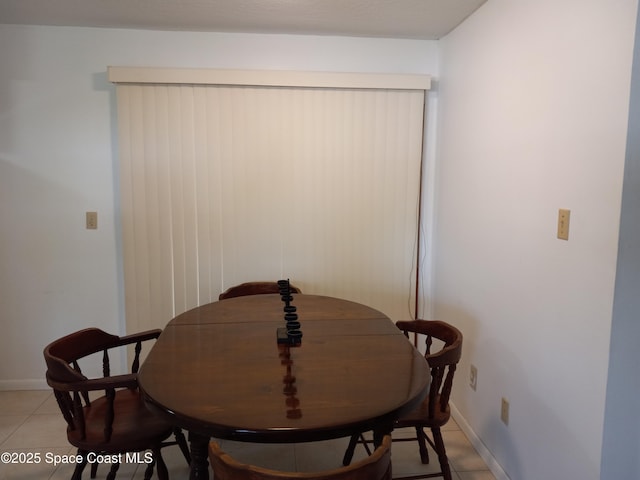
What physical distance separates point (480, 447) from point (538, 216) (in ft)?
4.15

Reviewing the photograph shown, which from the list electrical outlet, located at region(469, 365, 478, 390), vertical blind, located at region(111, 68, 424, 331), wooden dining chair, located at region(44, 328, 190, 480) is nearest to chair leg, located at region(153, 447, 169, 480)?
wooden dining chair, located at region(44, 328, 190, 480)

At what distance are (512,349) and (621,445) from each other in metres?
0.58

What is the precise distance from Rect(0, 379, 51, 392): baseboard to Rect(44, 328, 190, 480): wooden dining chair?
4.64 feet

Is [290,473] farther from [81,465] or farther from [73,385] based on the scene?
[81,465]

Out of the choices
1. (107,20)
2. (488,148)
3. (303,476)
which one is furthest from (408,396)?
(107,20)

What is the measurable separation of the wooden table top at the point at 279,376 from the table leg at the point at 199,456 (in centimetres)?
19

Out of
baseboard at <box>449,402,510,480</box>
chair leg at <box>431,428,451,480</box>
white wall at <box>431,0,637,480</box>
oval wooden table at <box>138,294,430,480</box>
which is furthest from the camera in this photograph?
baseboard at <box>449,402,510,480</box>

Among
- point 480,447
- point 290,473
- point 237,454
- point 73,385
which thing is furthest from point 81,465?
point 480,447

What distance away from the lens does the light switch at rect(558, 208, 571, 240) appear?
1.65 m

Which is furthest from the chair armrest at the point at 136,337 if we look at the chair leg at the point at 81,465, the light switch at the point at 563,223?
the light switch at the point at 563,223

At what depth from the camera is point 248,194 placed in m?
2.92

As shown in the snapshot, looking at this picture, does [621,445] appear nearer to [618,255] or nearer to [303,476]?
[618,255]

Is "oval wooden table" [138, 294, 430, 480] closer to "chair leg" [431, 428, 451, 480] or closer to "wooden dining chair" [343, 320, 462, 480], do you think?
"wooden dining chair" [343, 320, 462, 480]

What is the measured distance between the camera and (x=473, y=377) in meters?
2.46
